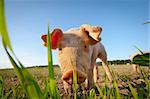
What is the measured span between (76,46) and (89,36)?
51 cm

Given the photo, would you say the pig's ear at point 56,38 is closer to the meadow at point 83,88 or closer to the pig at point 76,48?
the pig at point 76,48

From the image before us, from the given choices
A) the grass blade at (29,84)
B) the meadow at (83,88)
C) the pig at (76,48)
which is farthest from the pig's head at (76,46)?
the grass blade at (29,84)

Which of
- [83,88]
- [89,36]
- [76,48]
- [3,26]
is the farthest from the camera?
[89,36]

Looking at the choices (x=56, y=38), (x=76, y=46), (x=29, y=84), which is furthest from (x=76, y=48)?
(x=29, y=84)

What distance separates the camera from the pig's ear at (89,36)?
13.8 feet

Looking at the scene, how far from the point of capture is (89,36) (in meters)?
4.45

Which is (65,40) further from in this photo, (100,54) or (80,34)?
(100,54)

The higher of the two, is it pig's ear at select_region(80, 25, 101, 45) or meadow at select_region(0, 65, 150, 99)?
pig's ear at select_region(80, 25, 101, 45)

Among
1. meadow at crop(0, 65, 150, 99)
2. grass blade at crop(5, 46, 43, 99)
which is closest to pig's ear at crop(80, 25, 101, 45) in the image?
meadow at crop(0, 65, 150, 99)

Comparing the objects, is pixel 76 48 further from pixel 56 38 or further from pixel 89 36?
pixel 89 36

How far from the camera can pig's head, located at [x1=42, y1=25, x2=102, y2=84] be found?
3.70 meters

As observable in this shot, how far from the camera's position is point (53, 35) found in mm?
4215

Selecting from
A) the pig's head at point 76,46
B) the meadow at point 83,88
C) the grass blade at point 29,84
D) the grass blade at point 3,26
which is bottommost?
the meadow at point 83,88

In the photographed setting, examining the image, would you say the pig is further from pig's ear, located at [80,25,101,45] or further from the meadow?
the meadow
